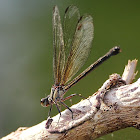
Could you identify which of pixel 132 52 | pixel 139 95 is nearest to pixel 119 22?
pixel 132 52

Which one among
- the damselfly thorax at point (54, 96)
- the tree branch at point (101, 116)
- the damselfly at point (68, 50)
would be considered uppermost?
the damselfly at point (68, 50)

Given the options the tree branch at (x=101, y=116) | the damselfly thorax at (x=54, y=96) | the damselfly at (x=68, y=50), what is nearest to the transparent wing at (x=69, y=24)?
the damselfly at (x=68, y=50)

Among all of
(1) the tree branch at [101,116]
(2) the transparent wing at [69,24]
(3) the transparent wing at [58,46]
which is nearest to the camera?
(1) the tree branch at [101,116]

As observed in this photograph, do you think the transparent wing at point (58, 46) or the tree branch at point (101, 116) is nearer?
the tree branch at point (101, 116)

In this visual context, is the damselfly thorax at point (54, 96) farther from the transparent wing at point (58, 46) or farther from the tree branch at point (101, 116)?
the tree branch at point (101, 116)

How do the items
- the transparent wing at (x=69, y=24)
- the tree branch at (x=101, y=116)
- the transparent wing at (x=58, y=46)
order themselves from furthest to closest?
the transparent wing at (x=69, y=24) → the transparent wing at (x=58, y=46) → the tree branch at (x=101, y=116)

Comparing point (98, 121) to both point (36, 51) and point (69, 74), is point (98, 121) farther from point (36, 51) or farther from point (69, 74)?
point (36, 51)

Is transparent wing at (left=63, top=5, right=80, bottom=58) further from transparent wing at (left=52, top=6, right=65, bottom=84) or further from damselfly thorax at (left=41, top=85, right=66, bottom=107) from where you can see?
damselfly thorax at (left=41, top=85, right=66, bottom=107)

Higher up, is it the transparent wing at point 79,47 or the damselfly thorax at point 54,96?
the transparent wing at point 79,47
